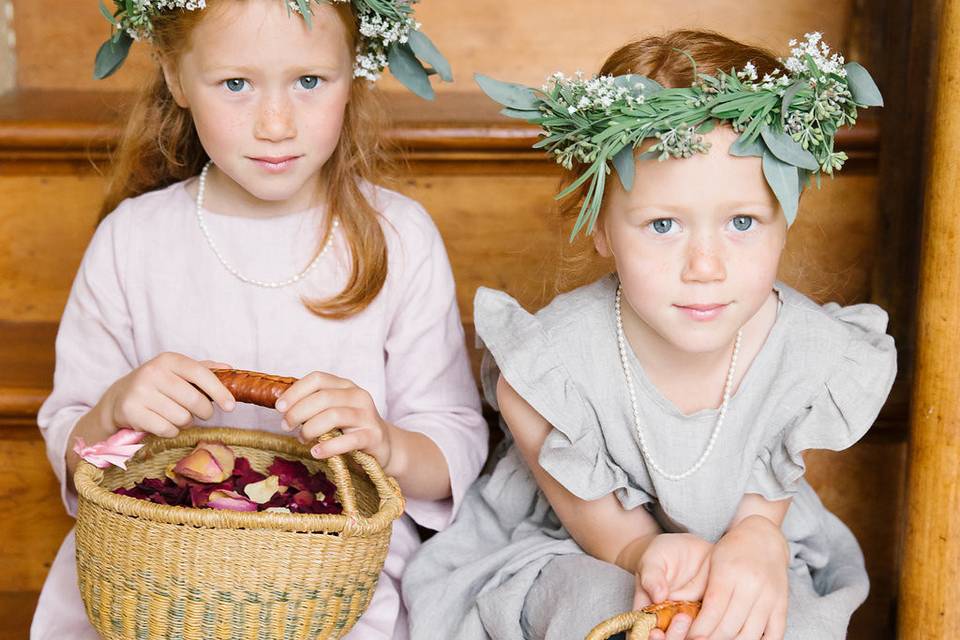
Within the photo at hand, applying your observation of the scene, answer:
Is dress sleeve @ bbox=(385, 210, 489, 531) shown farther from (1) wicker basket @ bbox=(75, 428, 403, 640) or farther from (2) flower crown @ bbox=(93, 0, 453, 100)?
(1) wicker basket @ bbox=(75, 428, 403, 640)

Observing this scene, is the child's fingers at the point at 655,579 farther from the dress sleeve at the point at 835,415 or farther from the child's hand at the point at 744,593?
the dress sleeve at the point at 835,415

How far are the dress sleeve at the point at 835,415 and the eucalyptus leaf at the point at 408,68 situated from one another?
0.63 m

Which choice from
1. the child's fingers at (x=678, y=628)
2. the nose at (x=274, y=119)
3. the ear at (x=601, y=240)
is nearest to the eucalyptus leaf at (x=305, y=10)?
the nose at (x=274, y=119)

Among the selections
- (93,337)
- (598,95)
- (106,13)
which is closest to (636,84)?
(598,95)

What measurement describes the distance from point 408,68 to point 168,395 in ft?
1.74

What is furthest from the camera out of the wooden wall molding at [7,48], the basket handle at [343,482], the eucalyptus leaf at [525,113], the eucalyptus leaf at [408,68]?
the wooden wall molding at [7,48]

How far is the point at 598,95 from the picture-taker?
1285 millimetres

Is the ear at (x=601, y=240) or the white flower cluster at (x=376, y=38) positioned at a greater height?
the white flower cluster at (x=376, y=38)

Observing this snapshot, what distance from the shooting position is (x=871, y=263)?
1865 millimetres

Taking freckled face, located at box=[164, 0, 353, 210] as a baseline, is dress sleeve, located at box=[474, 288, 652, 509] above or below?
below

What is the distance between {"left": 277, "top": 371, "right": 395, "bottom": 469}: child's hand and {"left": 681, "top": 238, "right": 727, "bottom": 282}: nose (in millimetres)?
407

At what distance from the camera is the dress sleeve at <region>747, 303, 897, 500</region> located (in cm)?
143

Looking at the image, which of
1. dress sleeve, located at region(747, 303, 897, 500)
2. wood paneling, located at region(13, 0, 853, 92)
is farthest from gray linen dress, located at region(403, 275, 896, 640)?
wood paneling, located at region(13, 0, 853, 92)

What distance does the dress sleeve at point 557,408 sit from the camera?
1.42m
